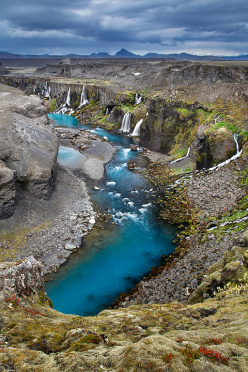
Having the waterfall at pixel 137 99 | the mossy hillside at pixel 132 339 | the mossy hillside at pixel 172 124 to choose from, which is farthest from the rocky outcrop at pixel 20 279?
the waterfall at pixel 137 99

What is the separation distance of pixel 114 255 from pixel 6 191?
13978mm

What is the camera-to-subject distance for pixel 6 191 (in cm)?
2805

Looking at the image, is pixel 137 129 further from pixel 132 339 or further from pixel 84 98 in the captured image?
pixel 132 339

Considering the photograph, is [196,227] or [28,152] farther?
[28,152]

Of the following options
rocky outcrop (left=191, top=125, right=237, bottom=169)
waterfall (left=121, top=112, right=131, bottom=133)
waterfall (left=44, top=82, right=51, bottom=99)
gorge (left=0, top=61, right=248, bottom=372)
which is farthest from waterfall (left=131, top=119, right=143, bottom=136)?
waterfall (left=44, top=82, right=51, bottom=99)

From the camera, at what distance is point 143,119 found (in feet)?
223

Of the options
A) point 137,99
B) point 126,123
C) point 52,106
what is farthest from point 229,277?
point 52,106

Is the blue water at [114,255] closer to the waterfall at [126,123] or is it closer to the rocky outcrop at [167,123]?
the rocky outcrop at [167,123]

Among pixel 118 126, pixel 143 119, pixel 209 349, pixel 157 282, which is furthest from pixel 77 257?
pixel 118 126

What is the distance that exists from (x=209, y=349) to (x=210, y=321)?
429 cm

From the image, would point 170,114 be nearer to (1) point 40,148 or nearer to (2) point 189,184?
(2) point 189,184

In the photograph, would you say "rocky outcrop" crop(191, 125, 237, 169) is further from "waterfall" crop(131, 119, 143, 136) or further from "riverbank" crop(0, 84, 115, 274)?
"waterfall" crop(131, 119, 143, 136)

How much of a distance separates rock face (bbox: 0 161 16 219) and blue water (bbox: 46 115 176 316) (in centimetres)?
931

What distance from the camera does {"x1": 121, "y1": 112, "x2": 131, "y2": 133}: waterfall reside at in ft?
241
